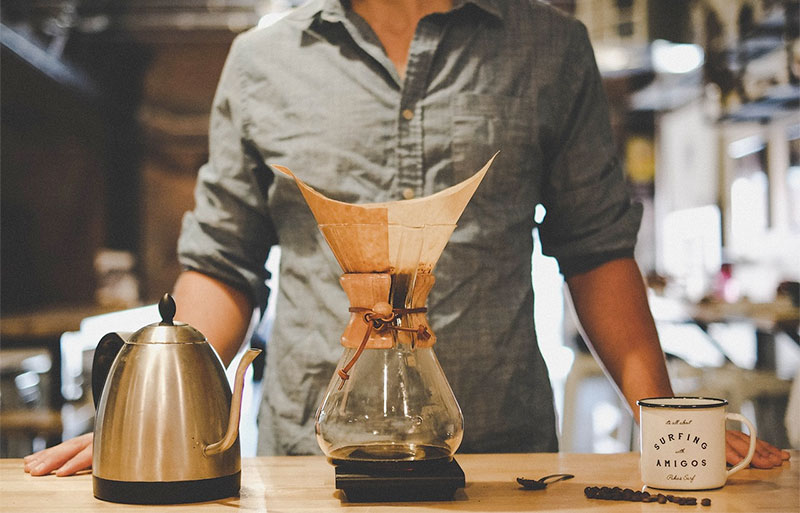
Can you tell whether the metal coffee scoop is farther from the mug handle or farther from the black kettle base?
the black kettle base

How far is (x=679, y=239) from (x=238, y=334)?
9236 millimetres

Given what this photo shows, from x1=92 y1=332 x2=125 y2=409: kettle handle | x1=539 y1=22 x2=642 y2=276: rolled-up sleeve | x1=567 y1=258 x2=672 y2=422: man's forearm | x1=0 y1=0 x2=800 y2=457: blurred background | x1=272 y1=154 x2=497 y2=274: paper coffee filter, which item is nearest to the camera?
x1=272 y1=154 x2=497 y2=274: paper coffee filter

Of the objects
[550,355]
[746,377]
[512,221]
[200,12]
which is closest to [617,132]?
[550,355]

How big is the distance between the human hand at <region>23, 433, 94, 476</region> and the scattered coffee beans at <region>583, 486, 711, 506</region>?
0.57m

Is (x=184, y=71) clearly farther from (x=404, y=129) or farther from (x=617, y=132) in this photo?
(x=404, y=129)

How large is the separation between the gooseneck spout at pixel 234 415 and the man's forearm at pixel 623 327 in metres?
0.60

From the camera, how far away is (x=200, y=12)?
8664mm

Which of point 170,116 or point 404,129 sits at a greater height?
point 170,116

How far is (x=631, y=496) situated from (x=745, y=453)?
0.23 meters

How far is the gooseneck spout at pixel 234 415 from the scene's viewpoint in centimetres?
94

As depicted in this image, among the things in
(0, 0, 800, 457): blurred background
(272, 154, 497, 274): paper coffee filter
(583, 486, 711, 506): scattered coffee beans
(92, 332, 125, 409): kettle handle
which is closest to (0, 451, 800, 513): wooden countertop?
(583, 486, 711, 506): scattered coffee beans

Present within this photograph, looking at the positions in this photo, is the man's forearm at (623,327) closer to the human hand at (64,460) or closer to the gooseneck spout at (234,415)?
the gooseneck spout at (234,415)

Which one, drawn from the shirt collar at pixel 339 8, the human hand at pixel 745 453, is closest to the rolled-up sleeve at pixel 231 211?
the shirt collar at pixel 339 8

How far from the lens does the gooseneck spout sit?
941 mm
